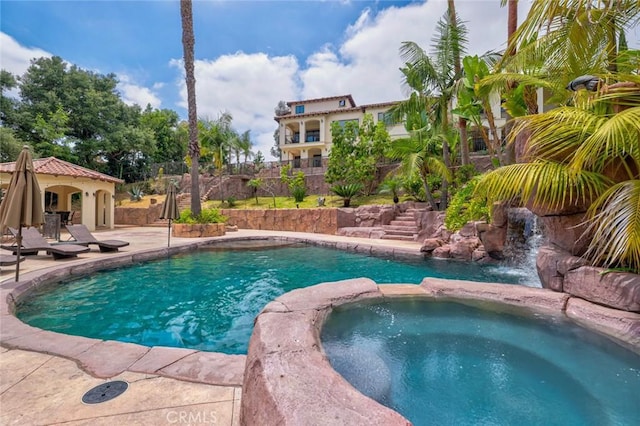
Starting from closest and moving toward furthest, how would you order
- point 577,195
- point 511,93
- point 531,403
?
point 531,403 → point 577,195 → point 511,93

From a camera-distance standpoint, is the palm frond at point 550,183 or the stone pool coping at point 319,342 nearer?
the stone pool coping at point 319,342

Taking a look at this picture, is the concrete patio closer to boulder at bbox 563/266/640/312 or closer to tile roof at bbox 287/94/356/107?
boulder at bbox 563/266/640/312

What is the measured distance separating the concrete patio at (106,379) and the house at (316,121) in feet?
81.9

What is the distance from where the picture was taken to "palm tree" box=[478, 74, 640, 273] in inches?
117

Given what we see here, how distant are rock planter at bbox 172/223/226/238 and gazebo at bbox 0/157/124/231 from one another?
16.7 feet

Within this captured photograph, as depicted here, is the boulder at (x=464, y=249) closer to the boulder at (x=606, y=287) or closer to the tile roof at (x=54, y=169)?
the boulder at (x=606, y=287)

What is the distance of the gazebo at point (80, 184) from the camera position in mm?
13048

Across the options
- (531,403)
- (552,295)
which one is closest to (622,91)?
(552,295)

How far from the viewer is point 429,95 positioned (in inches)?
479

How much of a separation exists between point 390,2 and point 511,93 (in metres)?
6.82

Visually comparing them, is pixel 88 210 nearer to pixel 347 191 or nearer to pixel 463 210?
pixel 347 191

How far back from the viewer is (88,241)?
337 inches

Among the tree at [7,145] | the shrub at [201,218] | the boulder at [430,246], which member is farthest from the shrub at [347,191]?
the tree at [7,145]

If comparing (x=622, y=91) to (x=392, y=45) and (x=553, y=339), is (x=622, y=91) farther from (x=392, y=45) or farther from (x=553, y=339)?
(x=392, y=45)
